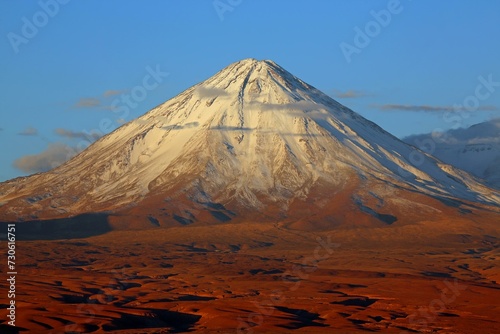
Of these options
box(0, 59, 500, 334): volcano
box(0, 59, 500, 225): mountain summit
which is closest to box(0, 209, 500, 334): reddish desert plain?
box(0, 59, 500, 334): volcano

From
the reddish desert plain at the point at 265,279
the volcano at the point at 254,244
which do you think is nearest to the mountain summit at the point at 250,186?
the volcano at the point at 254,244

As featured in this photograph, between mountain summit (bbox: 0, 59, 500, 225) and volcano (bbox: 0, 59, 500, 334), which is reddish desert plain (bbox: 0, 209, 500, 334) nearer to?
volcano (bbox: 0, 59, 500, 334)

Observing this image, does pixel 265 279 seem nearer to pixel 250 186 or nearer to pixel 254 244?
pixel 254 244

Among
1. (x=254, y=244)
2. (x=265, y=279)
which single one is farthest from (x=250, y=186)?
(x=265, y=279)

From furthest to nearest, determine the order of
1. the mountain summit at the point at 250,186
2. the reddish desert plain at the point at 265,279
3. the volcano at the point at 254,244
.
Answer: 1. the mountain summit at the point at 250,186
2. the volcano at the point at 254,244
3. the reddish desert plain at the point at 265,279

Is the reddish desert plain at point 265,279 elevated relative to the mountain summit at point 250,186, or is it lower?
lower

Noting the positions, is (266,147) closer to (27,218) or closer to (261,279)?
(27,218)

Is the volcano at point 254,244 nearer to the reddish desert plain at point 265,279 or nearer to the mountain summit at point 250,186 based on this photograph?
the reddish desert plain at point 265,279

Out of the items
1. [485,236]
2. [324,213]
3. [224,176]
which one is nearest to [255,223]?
[324,213]

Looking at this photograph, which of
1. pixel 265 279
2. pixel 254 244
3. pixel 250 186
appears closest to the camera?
pixel 265 279
